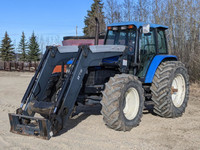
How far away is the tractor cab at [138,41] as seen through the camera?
20.9 feet

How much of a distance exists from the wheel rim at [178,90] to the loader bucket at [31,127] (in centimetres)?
403

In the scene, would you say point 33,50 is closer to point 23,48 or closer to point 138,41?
point 23,48

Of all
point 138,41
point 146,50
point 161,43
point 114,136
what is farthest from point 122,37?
point 114,136

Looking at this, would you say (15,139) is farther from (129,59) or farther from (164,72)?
(164,72)

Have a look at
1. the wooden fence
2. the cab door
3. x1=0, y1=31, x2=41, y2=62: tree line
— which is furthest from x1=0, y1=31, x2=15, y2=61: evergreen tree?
the cab door

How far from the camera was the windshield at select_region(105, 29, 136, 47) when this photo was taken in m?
6.48

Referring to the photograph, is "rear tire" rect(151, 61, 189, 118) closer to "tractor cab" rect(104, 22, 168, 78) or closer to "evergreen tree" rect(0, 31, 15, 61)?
"tractor cab" rect(104, 22, 168, 78)

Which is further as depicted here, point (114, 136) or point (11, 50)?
point (11, 50)

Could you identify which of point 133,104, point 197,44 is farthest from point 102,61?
point 197,44

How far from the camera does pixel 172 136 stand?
5062 millimetres

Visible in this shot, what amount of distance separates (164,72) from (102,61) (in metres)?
1.63

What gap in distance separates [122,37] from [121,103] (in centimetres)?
220

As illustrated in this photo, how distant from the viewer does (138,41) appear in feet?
21.0

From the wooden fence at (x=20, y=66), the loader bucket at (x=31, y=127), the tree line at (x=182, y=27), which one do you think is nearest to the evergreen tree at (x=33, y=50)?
the wooden fence at (x=20, y=66)
